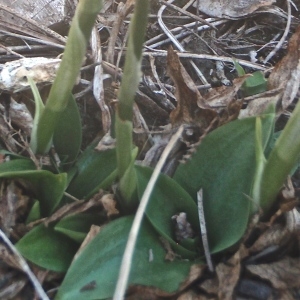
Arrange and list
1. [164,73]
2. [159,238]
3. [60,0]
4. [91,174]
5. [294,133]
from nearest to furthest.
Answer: [294,133]
[159,238]
[91,174]
[164,73]
[60,0]

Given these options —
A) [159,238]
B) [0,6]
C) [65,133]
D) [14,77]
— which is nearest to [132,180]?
[159,238]

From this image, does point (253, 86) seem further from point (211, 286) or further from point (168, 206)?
point (211, 286)

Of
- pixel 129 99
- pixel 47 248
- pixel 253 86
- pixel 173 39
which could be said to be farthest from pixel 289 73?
pixel 47 248

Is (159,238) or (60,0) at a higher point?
(60,0)

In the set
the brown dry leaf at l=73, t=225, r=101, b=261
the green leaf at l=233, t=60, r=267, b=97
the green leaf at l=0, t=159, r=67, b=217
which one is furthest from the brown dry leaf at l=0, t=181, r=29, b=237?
the green leaf at l=233, t=60, r=267, b=97

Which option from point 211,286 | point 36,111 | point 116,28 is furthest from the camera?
point 116,28

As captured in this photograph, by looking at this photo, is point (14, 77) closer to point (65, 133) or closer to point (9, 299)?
point (65, 133)

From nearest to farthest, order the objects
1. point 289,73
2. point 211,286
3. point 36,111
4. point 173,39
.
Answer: point 211,286, point 36,111, point 289,73, point 173,39

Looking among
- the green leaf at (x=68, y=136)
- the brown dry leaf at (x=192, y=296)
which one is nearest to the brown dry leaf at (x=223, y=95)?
the green leaf at (x=68, y=136)
